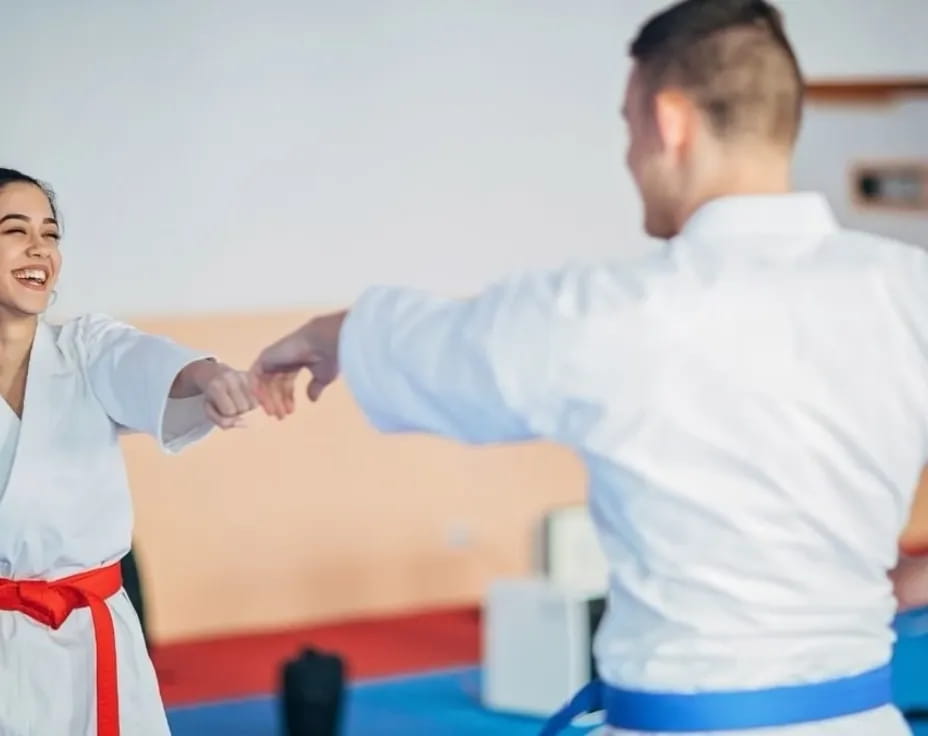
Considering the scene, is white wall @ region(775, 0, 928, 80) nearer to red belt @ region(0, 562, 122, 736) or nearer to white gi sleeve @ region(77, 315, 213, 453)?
white gi sleeve @ region(77, 315, 213, 453)

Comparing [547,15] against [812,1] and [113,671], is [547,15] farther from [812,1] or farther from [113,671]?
[113,671]

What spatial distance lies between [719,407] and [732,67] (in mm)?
315

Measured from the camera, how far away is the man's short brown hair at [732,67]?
1.37 metres

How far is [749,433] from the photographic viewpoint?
4.41 ft

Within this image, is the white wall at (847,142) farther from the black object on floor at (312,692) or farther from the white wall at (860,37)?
the black object on floor at (312,692)

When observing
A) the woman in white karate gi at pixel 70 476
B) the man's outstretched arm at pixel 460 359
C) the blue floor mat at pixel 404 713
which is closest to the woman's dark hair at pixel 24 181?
the woman in white karate gi at pixel 70 476

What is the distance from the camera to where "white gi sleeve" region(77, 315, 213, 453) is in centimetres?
171

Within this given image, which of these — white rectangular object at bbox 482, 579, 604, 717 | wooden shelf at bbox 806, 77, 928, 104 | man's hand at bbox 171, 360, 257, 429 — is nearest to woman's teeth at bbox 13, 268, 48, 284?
man's hand at bbox 171, 360, 257, 429

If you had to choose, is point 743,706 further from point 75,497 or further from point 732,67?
point 75,497

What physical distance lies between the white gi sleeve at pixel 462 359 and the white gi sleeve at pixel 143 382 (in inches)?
13.2

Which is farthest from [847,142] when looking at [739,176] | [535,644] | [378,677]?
[739,176]

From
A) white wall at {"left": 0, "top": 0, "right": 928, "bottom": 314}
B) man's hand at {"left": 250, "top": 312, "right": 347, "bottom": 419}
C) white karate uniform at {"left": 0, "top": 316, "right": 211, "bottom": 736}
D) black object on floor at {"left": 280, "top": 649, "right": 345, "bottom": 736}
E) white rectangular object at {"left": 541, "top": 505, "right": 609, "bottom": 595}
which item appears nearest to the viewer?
man's hand at {"left": 250, "top": 312, "right": 347, "bottom": 419}

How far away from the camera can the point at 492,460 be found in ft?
12.2

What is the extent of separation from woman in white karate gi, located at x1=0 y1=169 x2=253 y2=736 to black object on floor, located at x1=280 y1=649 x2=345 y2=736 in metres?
1.47
